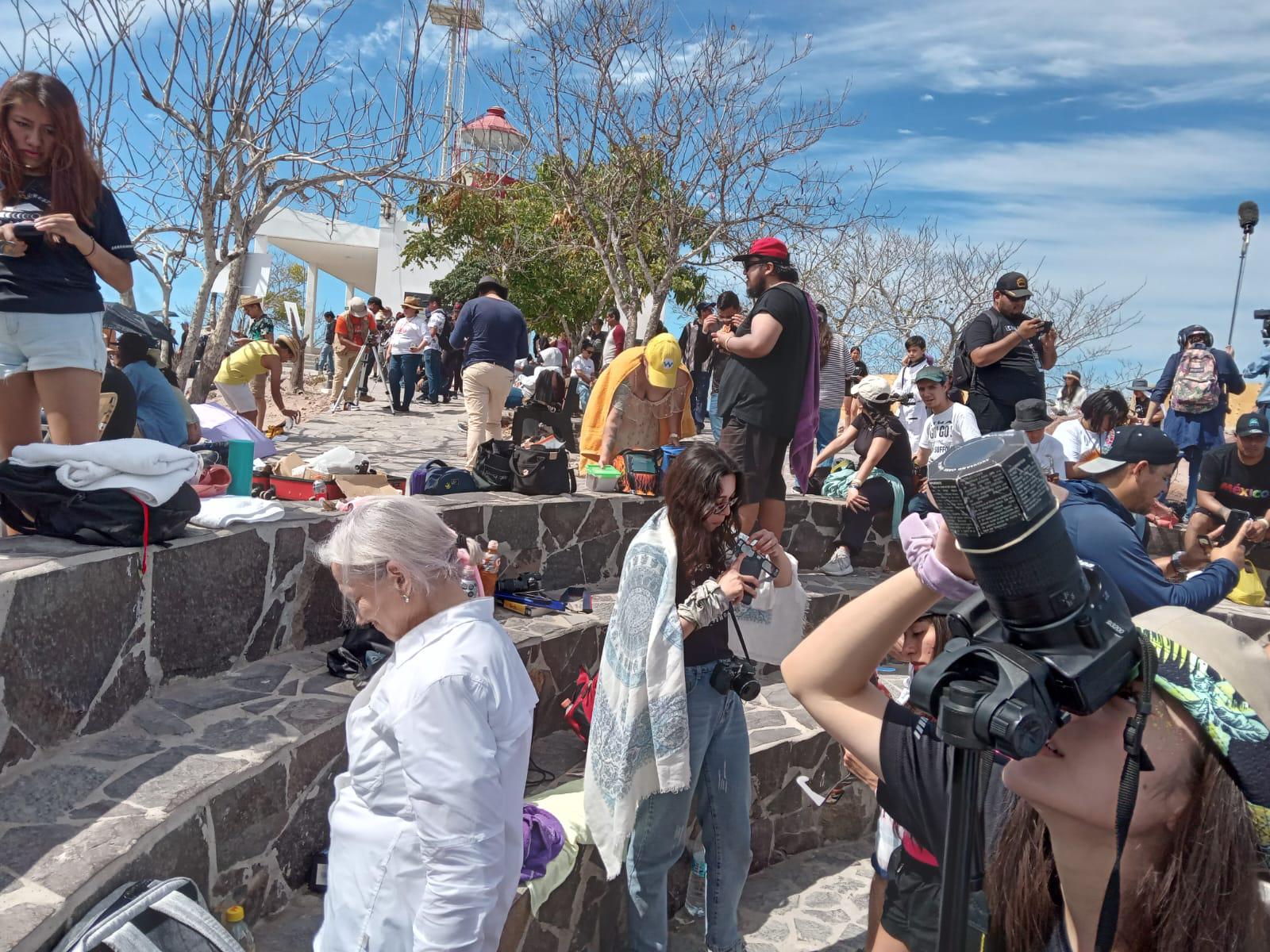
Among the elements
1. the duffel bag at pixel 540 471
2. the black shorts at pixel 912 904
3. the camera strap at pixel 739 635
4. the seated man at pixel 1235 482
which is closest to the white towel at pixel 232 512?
the camera strap at pixel 739 635

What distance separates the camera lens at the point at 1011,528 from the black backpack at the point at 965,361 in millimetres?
5737

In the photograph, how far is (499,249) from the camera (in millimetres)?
20500

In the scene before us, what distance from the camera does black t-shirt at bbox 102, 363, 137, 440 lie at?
506 cm

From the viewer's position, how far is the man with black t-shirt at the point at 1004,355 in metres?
6.38

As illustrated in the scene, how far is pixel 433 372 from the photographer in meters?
16.5

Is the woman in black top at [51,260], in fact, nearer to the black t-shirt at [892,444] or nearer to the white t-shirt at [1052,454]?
the black t-shirt at [892,444]

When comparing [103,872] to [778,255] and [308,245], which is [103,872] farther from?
[308,245]

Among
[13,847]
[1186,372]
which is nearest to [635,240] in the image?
[1186,372]

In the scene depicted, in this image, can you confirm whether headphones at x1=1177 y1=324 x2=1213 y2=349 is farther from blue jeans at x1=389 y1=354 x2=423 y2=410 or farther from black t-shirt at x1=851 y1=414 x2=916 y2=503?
blue jeans at x1=389 y1=354 x2=423 y2=410

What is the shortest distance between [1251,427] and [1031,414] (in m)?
2.23

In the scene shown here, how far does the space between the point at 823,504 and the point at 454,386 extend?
11.9m

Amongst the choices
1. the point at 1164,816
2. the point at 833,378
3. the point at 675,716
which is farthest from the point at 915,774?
the point at 833,378

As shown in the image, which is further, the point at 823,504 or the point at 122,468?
the point at 823,504

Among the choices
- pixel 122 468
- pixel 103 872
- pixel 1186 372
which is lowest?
pixel 103 872
